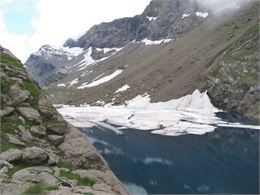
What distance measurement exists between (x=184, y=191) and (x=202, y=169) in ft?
40.7

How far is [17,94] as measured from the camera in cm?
2183

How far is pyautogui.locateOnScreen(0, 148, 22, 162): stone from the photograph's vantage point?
18234mm

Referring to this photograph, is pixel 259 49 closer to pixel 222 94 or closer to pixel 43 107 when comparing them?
pixel 222 94

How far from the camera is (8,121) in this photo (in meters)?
20.3

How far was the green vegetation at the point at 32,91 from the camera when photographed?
22.0 m

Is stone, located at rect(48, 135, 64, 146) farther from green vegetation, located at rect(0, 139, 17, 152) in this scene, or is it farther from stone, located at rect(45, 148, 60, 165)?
green vegetation, located at rect(0, 139, 17, 152)

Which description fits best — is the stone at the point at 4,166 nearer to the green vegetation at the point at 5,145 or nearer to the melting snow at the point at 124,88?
the green vegetation at the point at 5,145

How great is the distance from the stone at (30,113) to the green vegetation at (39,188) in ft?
15.4

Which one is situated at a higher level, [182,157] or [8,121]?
[8,121]

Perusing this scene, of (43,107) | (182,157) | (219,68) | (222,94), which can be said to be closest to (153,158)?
(182,157)

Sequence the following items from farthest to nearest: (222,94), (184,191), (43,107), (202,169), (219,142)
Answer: (222,94), (219,142), (202,169), (184,191), (43,107)

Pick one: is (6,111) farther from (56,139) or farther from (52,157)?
(52,157)

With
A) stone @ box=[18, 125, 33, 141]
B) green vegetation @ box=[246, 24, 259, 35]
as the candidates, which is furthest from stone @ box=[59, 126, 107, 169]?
green vegetation @ box=[246, 24, 259, 35]

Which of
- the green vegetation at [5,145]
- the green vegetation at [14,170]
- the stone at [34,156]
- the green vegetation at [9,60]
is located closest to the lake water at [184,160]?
the green vegetation at [9,60]
